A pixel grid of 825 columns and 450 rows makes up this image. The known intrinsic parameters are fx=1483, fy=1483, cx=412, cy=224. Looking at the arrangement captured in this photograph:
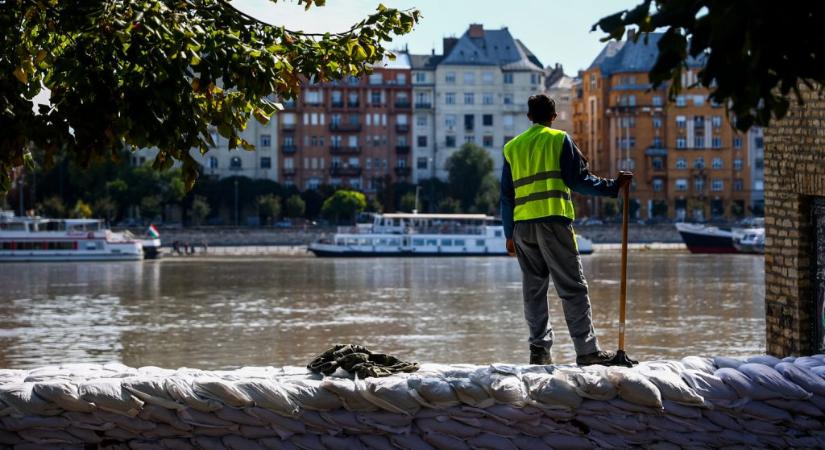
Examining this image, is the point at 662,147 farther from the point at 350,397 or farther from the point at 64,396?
the point at 64,396

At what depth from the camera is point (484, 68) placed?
123 metres

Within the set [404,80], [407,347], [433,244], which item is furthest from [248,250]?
[407,347]

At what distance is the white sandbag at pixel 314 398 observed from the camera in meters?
7.43

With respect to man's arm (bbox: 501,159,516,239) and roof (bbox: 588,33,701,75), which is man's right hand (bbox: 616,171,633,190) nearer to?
man's arm (bbox: 501,159,516,239)

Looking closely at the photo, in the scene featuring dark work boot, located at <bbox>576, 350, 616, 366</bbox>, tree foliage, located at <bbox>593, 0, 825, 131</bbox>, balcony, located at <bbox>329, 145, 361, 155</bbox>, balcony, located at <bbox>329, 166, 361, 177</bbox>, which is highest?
balcony, located at <bbox>329, 145, 361, 155</bbox>

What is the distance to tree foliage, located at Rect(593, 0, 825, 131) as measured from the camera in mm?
5188

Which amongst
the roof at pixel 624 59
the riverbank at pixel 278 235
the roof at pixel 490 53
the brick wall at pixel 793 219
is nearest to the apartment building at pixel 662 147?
the roof at pixel 624 59

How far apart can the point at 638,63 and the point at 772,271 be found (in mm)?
107631

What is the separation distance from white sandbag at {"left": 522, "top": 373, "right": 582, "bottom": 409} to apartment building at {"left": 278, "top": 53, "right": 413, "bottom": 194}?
11366cm

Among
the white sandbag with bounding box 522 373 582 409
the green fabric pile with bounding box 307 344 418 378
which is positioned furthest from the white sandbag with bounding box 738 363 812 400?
the green fabric pile with bounding box 307 344 418 378

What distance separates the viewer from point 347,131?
122375 mm

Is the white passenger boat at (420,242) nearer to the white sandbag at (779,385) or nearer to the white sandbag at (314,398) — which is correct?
the white sandbag at (779,385)

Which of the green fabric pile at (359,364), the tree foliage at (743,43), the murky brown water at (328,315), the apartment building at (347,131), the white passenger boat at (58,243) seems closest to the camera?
the tree foliage at (743,43)

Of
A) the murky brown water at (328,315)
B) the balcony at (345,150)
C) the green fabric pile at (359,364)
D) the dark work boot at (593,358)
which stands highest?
the balcony at (345,150)
